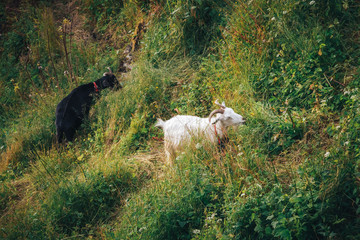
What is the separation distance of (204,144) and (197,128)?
374 mm

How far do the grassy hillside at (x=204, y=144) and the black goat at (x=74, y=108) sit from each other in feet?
0.55

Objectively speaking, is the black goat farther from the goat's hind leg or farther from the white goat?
the white goat

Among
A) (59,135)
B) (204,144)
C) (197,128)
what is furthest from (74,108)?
(204,144)

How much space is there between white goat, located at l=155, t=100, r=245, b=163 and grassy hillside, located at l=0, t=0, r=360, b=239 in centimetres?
20

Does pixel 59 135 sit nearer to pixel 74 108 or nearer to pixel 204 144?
pixel 74 108

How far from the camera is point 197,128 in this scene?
4609 mm

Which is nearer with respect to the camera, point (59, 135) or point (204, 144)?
point (204, 144)

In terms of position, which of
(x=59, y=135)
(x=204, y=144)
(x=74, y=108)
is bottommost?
(x=204, y=144)

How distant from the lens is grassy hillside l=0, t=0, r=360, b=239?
3.20 metres

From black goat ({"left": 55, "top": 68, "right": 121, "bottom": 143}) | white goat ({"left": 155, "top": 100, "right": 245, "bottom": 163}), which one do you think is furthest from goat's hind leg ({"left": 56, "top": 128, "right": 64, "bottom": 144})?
white goat ({"left": 155, "top": 100, "right": 245, "bottom": 163})

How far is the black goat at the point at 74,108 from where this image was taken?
19.6 ft

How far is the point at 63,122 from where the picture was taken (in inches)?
235

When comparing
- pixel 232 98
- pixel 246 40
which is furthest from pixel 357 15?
pixel 232 98

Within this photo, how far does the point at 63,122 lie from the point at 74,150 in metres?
0.59
